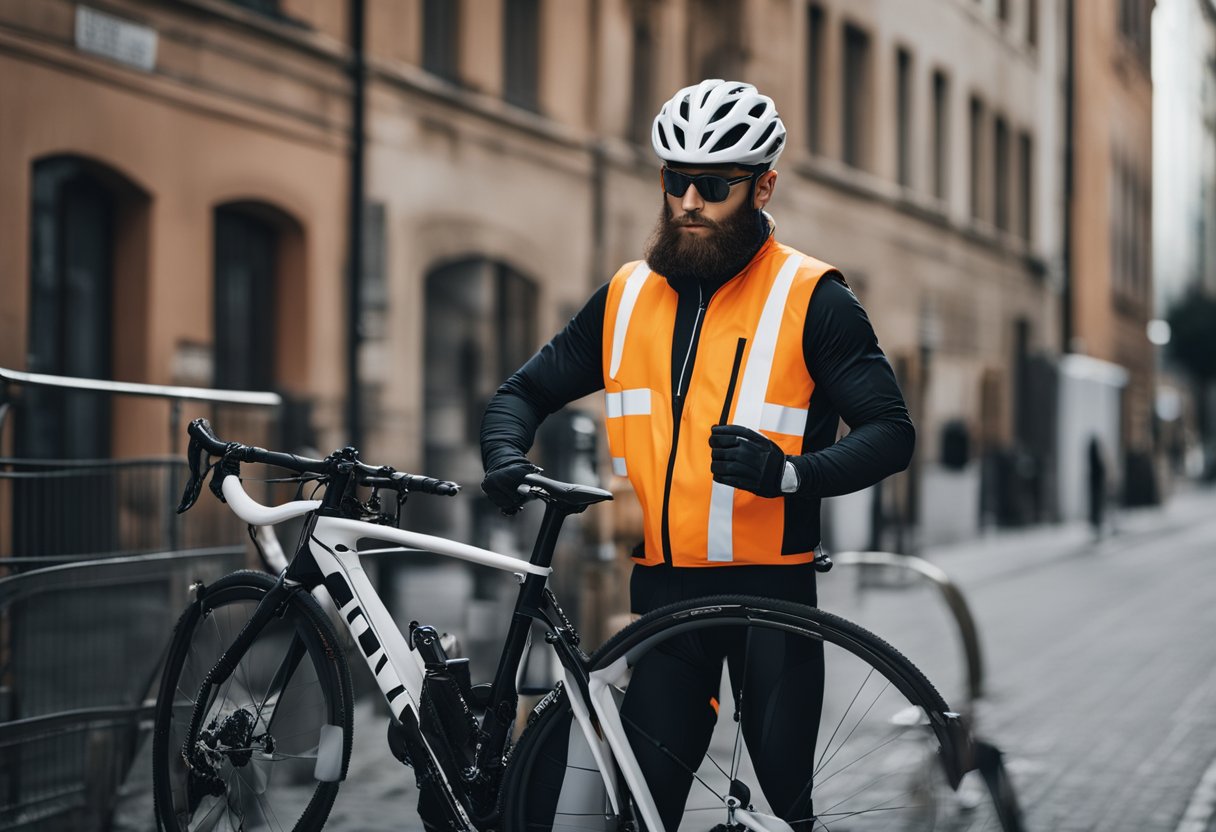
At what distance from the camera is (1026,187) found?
1211 inches

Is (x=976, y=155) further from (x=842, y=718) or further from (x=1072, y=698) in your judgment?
(x=842, y=718)

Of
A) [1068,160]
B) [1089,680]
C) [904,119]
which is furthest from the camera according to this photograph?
[1068,160]

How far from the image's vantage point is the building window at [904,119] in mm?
24312

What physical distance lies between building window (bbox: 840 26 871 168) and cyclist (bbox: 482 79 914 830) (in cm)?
1965

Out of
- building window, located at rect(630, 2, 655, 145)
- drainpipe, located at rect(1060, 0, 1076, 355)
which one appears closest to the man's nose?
building window, located at rect(630, 2, 655, 145)

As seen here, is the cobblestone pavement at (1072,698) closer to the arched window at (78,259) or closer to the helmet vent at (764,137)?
the helmet vent at (764,137)

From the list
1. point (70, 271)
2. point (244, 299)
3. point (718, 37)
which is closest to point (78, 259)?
point (70, 271)

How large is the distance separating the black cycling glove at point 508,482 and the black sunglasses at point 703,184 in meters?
0.64

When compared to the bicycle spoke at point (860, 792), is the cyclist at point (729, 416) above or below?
above

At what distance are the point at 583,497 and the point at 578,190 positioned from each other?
40.9ft

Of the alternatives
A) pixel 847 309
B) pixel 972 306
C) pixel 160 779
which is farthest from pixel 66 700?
pixel 972 306

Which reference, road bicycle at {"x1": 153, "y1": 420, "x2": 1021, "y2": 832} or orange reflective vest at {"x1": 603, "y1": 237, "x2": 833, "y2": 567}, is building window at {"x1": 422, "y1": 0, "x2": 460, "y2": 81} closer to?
road bicycle at {"x1": 153, "y1": 420, "x2": 1021, "y2": 832}

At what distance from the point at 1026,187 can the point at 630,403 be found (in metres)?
28.5

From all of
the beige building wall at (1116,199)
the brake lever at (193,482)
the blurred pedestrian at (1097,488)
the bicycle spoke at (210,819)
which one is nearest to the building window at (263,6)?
the brake lever at (193,482)
